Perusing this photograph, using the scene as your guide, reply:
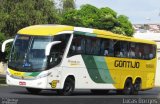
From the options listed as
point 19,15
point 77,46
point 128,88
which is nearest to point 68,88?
point 77,46

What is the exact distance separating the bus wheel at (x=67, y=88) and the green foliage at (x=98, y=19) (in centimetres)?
4348

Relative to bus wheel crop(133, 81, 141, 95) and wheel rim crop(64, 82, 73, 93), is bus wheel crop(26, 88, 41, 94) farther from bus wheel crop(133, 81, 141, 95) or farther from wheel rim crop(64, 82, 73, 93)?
bus wheel crop(133, 81, 141, 95)

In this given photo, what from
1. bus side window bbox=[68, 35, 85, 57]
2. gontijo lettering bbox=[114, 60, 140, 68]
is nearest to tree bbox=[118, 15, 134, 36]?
gontijo lettering bbox=[114, 60, 140, 68]

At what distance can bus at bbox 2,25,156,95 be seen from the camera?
77.0 feet

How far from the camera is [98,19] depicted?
7388cm

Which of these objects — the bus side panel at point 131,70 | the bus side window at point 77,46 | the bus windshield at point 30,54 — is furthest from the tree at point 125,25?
the bus windshield at point 30,54

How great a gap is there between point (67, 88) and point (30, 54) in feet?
8.25

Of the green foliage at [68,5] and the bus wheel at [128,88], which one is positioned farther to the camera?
the green foliage at [68,5]

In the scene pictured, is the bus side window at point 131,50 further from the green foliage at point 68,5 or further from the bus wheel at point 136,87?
the green foliage at point 68,5

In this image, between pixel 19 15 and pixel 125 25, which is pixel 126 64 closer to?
pixel 19 15

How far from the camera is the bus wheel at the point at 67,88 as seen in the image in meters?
24.5

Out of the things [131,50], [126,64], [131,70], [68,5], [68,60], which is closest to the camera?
[68,60]

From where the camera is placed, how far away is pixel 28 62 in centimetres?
2355

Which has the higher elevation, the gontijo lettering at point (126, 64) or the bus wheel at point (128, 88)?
the gontijo lettering at point (126, 64)
